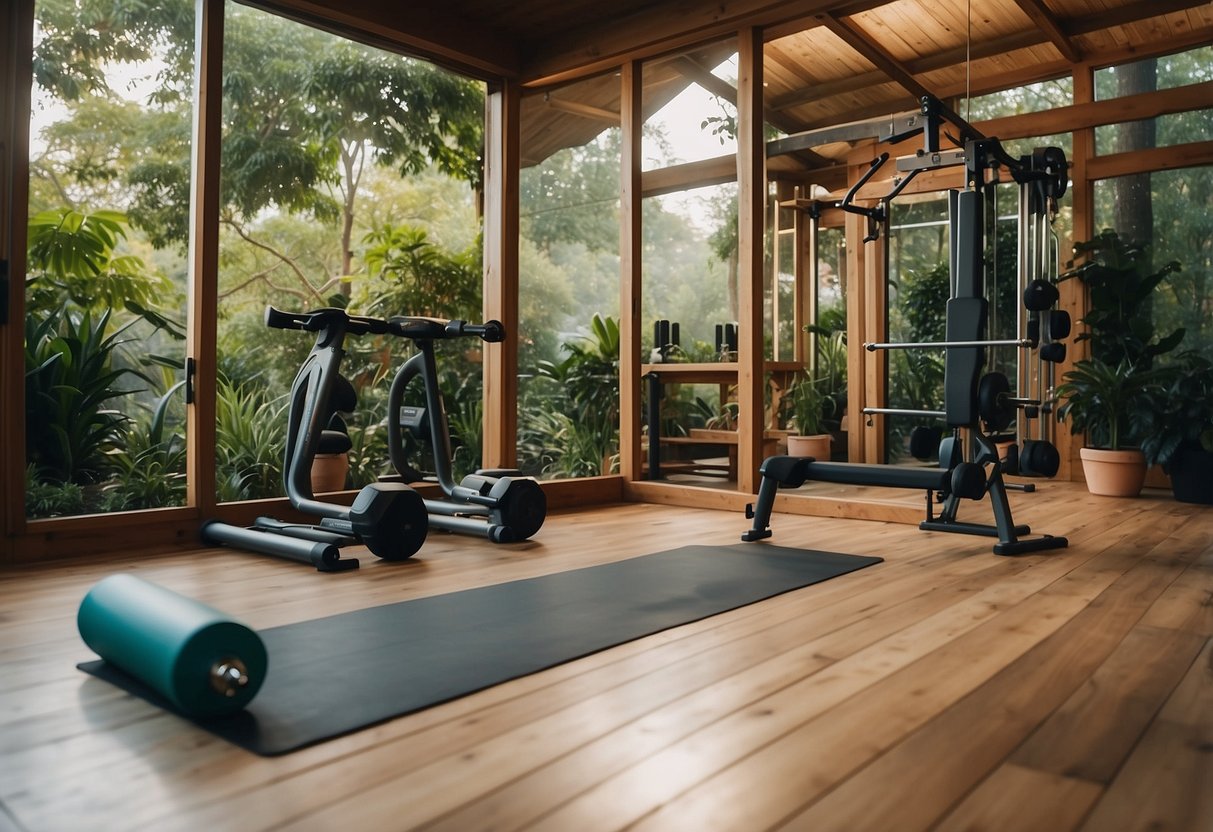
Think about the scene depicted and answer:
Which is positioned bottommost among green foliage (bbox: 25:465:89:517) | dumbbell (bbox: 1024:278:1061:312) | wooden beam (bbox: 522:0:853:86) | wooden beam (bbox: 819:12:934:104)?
green foliage (bbox: 25:465:89:517)

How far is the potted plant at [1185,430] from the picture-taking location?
4.78 metres

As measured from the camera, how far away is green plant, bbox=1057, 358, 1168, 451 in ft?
16.0

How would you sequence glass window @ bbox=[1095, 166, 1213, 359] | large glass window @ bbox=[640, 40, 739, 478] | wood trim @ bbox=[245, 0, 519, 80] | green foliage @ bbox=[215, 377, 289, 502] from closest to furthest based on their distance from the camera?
wood trim @ bbox=[245, 0, 519, 80] < green foliage @ bbox=[215, 377, 289, 502] < large glass window @ bbox=[640, 40, 739, 478] < glass window @ bbox=[1095, 166, 1213, 359]

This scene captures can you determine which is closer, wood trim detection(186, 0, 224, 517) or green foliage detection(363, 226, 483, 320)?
wood trim detection(186, 0, 224, 517)

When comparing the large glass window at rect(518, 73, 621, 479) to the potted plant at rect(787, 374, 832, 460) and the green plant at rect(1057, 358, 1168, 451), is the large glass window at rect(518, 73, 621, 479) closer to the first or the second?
the potted plant at rect(787, 374, 832, 460)

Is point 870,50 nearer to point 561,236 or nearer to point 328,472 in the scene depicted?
point 561,236

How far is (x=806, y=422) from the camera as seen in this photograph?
19.8 ft

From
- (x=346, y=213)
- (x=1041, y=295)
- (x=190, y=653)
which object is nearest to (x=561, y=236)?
(x=346, y=213)

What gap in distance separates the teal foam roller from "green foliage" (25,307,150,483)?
2.37 metres

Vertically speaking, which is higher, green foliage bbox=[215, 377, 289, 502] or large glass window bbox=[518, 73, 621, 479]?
large glass window bbox=[518, 73, 621, 479]

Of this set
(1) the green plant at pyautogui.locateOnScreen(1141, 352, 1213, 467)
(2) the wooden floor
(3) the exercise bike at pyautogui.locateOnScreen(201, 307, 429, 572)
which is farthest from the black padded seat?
(1) the green plant at pyautogui.locateOnScreen(1141, 352, 1213, 467)

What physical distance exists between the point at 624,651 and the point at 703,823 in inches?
33.3

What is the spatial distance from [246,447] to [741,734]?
358 cm

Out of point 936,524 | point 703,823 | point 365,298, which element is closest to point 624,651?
point 703,823
